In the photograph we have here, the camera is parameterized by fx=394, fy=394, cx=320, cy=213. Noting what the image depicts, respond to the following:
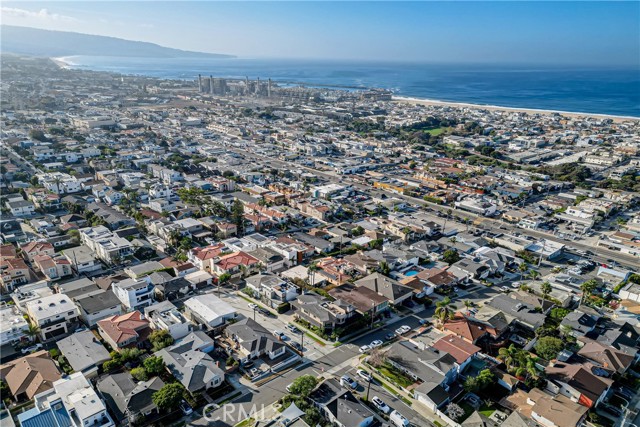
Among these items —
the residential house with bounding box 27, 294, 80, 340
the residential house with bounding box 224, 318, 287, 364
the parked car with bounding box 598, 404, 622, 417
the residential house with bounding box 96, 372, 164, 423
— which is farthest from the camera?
the residential house with bounding box 27, 294, 80, 340

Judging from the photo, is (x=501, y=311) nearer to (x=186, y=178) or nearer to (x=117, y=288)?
(x=117, y=288)

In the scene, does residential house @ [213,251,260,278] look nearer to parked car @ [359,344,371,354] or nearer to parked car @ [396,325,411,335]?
parked car @ [359,344,371,354]

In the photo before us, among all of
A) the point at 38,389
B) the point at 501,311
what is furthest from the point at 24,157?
the point at 501,311

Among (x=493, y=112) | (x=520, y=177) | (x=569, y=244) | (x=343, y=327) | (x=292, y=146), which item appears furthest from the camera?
(x=493, y=112)

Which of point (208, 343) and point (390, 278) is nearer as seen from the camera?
point (208, 343)

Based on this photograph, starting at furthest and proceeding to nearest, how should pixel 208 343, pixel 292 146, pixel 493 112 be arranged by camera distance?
pixel 493 112, pixel 292 146, pixel 208 343

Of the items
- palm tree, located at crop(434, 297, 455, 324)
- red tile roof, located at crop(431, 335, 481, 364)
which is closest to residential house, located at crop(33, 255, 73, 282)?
red tile roof, located at crop(431, 335, 481, 364)

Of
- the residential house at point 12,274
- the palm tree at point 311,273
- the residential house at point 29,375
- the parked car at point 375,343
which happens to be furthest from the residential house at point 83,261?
the parked car at point 375,343
